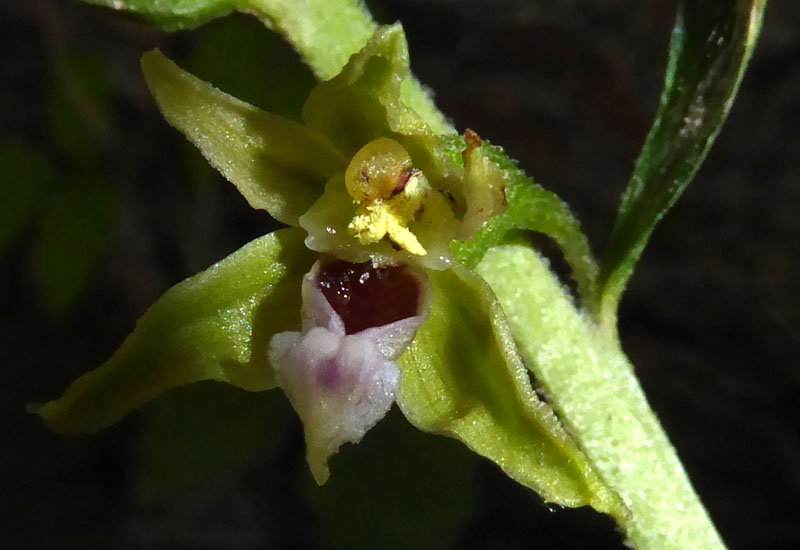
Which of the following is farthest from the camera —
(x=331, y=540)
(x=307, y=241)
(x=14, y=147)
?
(x=14, y=147)

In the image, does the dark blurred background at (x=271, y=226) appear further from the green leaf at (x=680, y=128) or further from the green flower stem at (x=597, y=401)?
the green leaf at (x=680, y=128)

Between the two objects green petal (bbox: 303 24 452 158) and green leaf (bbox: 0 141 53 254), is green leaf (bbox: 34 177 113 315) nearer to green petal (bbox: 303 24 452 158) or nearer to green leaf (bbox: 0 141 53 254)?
green leaf (bbox: 0 141 53 254)

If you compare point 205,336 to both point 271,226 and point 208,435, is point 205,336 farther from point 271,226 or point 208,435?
point 271,226

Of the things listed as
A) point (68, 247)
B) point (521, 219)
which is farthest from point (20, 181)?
point (521, 219)

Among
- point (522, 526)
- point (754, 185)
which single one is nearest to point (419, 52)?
point (754, 185)

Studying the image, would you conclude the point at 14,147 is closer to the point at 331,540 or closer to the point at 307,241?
the point at 331,540

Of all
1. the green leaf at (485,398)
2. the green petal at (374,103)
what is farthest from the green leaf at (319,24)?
the green leaf at (485,398)
